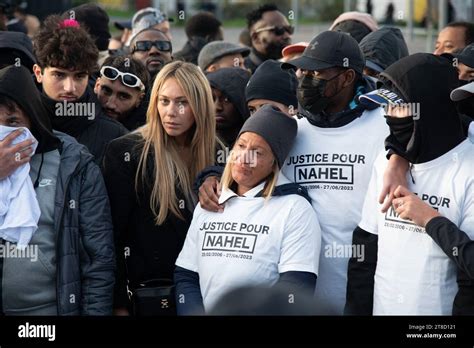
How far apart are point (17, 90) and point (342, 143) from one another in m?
1.41

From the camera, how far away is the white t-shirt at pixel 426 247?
3.67m

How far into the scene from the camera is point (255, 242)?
3992 millimetres

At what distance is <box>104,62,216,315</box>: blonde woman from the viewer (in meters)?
4.43

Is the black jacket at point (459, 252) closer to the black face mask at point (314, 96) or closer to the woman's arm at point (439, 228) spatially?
the woman's arm at point (439, 228)

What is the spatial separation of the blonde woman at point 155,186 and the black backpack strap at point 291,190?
0.52 meters

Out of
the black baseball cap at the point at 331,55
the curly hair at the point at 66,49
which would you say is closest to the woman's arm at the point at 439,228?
the black baseball cap at the point at 331,55

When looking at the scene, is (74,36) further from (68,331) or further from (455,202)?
(455,202)

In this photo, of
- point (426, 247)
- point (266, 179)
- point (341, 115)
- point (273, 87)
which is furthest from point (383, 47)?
point (426, 247)

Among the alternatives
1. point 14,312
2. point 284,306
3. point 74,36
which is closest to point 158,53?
point 74,36

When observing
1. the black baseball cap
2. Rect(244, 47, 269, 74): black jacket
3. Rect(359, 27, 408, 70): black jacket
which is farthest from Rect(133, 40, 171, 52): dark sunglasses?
the black baseball cap

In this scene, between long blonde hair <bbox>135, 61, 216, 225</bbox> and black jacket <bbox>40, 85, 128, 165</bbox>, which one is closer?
long blonde hair <bbox>135, 61, 216, 225</bbox>

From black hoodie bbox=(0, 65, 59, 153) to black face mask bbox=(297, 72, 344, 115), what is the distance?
109cm

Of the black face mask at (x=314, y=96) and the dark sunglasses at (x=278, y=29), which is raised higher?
the dark sunglasses at (x=278, y=29)

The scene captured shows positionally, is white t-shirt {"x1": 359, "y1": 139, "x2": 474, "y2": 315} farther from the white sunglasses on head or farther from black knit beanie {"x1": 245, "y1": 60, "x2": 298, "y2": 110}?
the white sunglasses on head
